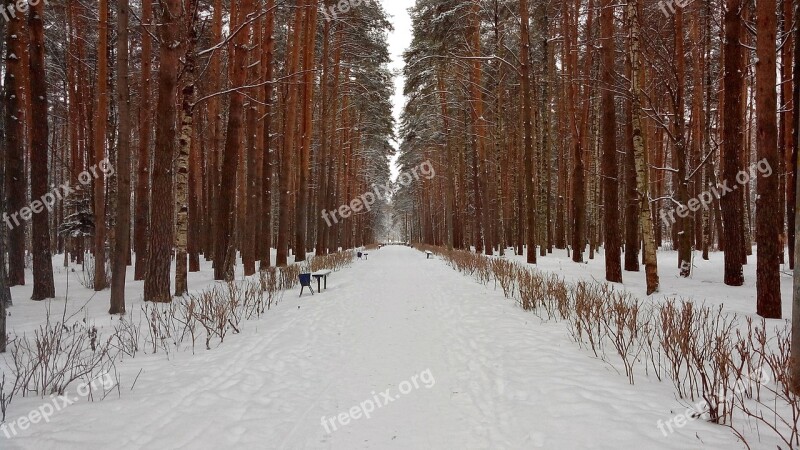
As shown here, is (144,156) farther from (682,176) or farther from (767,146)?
(682,176)

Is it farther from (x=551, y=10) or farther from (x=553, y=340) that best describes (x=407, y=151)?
(x=553, y=340)

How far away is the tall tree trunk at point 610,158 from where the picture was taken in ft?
31.4

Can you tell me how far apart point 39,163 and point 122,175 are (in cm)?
352

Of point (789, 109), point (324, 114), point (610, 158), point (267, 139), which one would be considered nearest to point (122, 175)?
point (267, 139)

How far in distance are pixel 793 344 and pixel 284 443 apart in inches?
151

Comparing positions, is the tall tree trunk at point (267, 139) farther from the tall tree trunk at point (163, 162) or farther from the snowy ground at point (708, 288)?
the snowy ground at point (708, 288)

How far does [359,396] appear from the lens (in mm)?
3555

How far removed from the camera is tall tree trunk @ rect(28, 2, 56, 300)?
802 cm

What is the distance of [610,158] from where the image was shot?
32.9 feet

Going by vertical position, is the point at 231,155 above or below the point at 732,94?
below

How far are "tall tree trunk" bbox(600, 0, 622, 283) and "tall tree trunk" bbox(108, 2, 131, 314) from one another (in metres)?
9.79

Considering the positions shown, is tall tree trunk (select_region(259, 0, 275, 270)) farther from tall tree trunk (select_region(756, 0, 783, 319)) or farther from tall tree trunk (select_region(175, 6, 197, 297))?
tall tree trunk (select_region(756, 0, 783, 319))

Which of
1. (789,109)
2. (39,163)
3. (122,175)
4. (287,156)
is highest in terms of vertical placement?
(287,156)

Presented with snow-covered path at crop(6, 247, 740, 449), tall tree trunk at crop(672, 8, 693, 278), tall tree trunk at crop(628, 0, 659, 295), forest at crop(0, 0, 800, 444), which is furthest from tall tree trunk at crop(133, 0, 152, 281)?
tall tree trunk at crop(672, 8, 693, 278)
